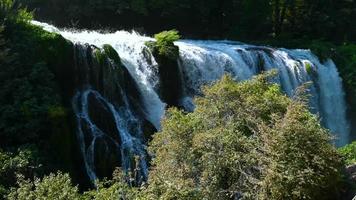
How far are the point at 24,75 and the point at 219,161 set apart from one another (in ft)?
27.9

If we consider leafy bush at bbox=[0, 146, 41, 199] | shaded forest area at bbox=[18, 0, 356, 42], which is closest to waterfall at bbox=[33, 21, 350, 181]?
leafy bush at bbox=[0, 146, 41, 199]

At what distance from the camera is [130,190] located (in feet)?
33.7

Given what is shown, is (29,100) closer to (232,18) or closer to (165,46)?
(165,46)

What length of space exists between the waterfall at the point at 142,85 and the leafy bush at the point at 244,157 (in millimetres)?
2679

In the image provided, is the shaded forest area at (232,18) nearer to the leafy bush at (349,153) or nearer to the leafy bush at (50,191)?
the leafy bush at (349,153)

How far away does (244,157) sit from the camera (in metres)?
11.8

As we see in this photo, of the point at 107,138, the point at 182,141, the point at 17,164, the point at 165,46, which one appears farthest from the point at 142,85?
the point at 182,141

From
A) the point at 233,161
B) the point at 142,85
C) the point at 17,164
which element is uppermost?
the point at 142,85

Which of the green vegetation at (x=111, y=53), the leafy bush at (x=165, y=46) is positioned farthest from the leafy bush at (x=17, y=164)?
the leafy bush at (x=165, y=46)

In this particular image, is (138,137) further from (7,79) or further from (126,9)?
(126,9)

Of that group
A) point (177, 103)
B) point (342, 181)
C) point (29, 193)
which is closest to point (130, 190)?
point (29, 193)

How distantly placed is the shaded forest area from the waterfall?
9.52 meters

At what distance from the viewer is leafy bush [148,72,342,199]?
11070 mm

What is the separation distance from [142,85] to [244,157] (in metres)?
9.75
